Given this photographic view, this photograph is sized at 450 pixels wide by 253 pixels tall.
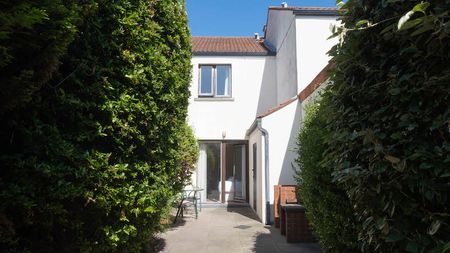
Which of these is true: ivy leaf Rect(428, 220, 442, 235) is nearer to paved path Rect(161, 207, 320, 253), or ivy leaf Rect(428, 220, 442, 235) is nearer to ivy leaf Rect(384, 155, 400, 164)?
ivy leaf Rect(384, 155, 400, 164)

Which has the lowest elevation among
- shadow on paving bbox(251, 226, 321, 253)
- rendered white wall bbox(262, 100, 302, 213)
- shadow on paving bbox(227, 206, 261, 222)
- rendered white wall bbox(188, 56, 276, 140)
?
shadow on paving bbox(251, 226, 321, 253)

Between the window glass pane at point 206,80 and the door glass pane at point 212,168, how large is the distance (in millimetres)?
2255

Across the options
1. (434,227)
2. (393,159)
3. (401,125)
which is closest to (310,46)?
(401,125)

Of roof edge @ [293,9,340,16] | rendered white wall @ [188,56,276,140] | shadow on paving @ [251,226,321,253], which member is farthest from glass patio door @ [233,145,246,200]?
roof edge @ [293,9,340,16]

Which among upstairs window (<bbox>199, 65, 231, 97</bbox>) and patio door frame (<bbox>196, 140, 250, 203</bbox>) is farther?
upstairs window (<bbox>199, 65, 231, 97</bbox>)

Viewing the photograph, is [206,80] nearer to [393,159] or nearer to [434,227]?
[393,159]

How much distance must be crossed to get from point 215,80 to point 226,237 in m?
7.51

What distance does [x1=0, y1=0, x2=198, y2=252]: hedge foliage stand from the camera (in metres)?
2.02

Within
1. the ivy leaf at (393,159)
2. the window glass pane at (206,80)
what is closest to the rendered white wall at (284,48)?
the window glass pane at (206,80)

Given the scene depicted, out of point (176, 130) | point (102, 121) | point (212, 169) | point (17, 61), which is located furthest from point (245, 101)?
point (17, 61)

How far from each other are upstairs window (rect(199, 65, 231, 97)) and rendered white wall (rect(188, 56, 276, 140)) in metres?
0.21

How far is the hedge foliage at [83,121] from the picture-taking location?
2023mm

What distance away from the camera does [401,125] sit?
1.65 metres

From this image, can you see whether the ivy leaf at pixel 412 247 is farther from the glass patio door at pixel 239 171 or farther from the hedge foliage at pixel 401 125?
the glass patio door at pixel 239 171
